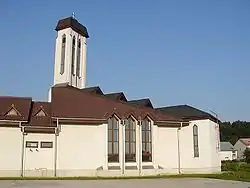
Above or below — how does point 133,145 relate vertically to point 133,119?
below

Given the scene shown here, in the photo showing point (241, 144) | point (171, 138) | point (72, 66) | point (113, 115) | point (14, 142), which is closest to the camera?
point (14, 142)

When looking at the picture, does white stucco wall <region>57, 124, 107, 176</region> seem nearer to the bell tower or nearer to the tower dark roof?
the bell tower

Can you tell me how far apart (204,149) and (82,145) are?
11280 mm

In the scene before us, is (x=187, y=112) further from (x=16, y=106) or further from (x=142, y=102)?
(x=16, y=106)

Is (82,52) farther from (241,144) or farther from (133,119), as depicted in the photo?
(241,144)

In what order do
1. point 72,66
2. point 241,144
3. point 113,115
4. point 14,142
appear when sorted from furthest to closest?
point 241,144 → point 72,66 → point 113,115 → point 14,142

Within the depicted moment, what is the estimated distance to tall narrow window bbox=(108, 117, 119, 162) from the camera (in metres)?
27.3

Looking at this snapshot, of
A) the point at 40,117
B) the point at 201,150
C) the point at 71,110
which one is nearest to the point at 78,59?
the point at 71,110

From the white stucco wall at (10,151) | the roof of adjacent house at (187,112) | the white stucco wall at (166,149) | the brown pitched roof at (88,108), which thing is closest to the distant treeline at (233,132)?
the roof of adjacent house at (187,112)

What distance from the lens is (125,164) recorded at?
27.4 m

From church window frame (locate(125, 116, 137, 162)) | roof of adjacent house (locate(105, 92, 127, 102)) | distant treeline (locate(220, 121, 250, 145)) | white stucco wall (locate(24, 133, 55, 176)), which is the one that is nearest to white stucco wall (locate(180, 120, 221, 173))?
church window frame (locate(125, 116, 137, 162))

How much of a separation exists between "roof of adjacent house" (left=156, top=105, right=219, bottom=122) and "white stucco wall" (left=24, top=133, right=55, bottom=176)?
12.5 metres

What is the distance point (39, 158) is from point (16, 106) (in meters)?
4.61

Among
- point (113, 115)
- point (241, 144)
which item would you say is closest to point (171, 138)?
point (113, 115)
